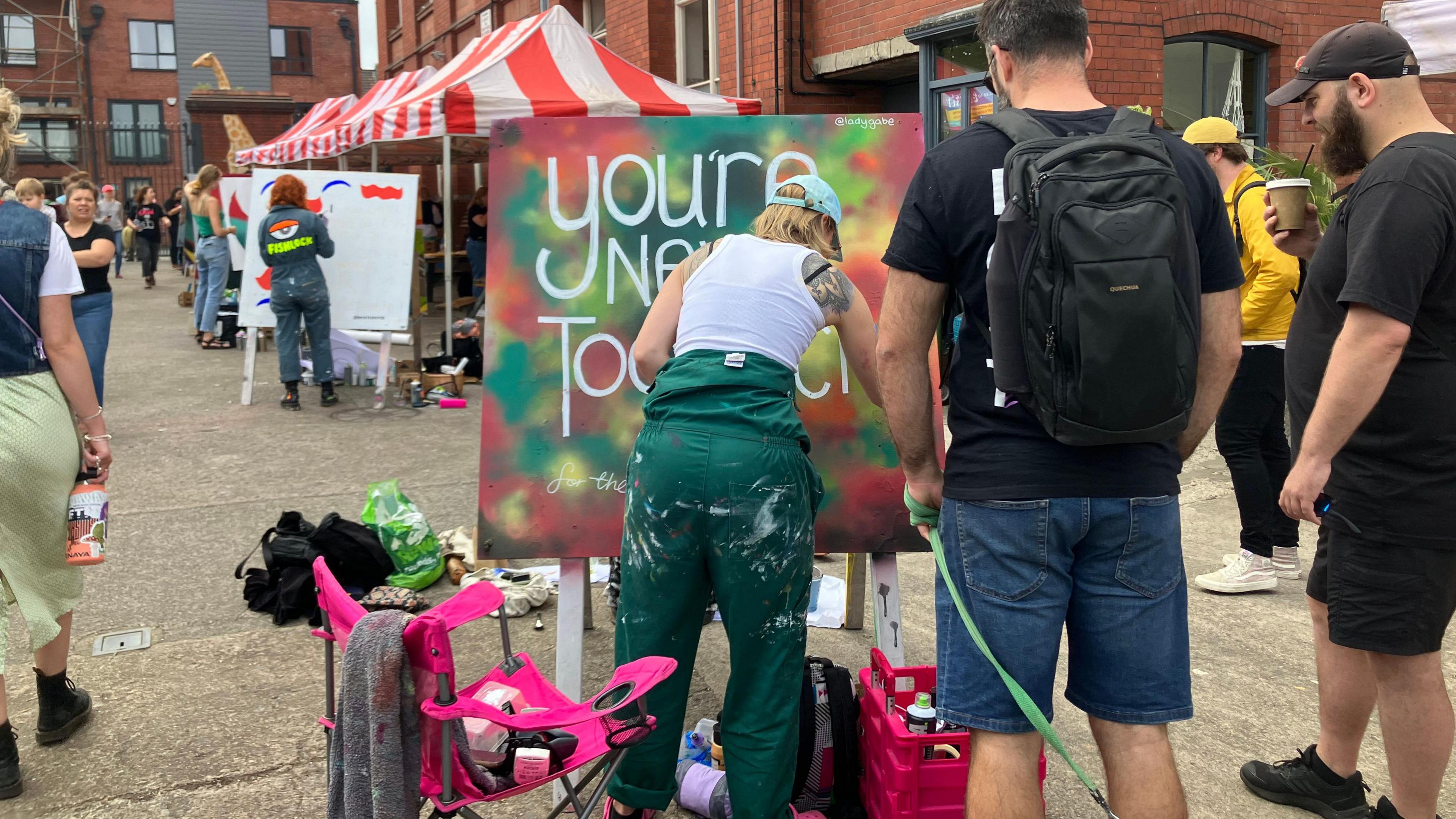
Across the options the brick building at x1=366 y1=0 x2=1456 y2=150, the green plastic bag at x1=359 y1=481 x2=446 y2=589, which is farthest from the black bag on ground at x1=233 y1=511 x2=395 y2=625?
the brick building at x1=366 y1=0 x2=1456 y2=150

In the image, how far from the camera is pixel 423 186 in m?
21.5

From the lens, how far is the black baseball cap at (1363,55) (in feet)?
8.80

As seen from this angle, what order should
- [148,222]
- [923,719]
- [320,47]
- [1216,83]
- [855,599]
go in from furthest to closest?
[320,47], [148,222], [1216,83], [855,599], [923,719]

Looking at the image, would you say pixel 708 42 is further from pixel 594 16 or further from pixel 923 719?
pixel 923 719

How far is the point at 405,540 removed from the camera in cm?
502

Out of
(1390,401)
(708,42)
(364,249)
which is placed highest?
(708,42)

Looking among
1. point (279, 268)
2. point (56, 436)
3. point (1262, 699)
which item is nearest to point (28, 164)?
point (279, 268)

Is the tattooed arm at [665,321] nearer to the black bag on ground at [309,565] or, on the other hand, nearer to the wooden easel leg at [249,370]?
the black bag on ground at [309,565]

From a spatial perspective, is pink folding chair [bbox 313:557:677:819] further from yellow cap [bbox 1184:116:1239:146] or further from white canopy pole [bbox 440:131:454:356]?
white canopy pole [bbox 440:131:454:356]

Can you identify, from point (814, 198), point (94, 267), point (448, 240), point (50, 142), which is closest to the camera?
point (814, 198)

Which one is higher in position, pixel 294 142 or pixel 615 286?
pixel 294 142

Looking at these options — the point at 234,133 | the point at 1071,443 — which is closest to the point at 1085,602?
the point at 1071,443

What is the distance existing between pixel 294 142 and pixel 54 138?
105ft

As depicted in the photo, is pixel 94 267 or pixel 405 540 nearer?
pixel 405 540
